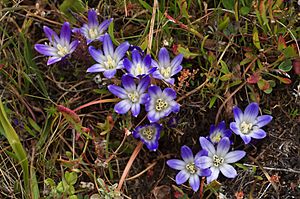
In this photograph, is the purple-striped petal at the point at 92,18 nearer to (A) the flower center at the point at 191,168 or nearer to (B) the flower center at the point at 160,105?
(B) the flower center at the point at 160,105

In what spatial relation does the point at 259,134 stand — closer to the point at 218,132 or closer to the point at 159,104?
the point at 218,132

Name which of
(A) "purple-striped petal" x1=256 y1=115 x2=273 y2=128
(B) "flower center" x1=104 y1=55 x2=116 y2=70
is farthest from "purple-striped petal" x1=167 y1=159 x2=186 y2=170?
(B) "flower center" x1=104 y1=55 x2=116 y2=70

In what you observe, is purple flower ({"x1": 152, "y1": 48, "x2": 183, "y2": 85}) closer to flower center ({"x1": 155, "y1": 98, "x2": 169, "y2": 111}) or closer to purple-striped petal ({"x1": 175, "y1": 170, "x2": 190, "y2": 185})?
flower center ({"x1": 155, "y1": 98, "x2": 169, "y2": 111})

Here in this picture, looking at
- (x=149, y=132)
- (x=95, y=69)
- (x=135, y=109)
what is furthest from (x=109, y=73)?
(x=149, y=132)

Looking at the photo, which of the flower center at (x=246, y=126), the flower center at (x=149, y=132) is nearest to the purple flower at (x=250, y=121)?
the flower center at (x=246, y=126)

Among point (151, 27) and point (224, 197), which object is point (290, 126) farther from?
point (151, 27)

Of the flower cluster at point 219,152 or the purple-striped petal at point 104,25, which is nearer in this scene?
the flower cluster at point 219,152
